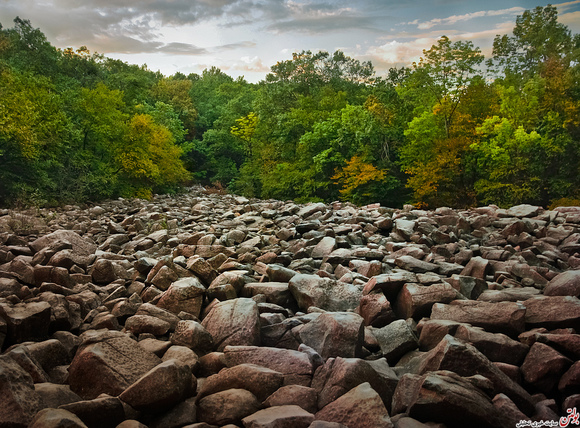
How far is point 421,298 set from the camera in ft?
16.0

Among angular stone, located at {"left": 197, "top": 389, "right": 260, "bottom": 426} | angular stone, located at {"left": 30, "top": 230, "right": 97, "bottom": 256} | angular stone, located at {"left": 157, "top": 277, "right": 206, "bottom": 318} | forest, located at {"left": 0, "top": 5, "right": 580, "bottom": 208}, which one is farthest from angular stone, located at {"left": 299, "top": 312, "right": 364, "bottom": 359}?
forest, located at {"left": 0, "top": 5, "right": 580, "bottom": 208}

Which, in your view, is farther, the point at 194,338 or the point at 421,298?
the point at 421,298

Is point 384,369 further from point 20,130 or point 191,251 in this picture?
point 20,130

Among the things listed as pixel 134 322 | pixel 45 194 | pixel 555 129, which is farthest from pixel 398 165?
pixel 134 322

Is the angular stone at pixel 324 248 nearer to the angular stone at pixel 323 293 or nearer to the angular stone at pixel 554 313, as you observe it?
the angular stone at pixel 323 293

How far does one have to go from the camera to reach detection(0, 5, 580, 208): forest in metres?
21.7

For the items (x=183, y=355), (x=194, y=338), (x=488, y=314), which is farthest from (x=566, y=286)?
(x=183, y=355)

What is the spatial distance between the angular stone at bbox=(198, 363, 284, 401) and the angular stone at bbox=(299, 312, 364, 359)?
0.82 meters

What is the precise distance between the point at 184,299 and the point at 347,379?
2.78 m

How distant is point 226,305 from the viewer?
4625mm

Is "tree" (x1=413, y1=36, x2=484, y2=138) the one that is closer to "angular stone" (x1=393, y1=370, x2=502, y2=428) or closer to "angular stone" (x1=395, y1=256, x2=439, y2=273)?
"angular stone" (x1=395, y1=256, x2=439, y2=273)

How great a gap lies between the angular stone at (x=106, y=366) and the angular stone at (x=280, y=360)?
0.70 m

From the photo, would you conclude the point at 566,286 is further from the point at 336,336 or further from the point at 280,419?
the point at 280,419

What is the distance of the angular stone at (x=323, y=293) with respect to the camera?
535 cm
